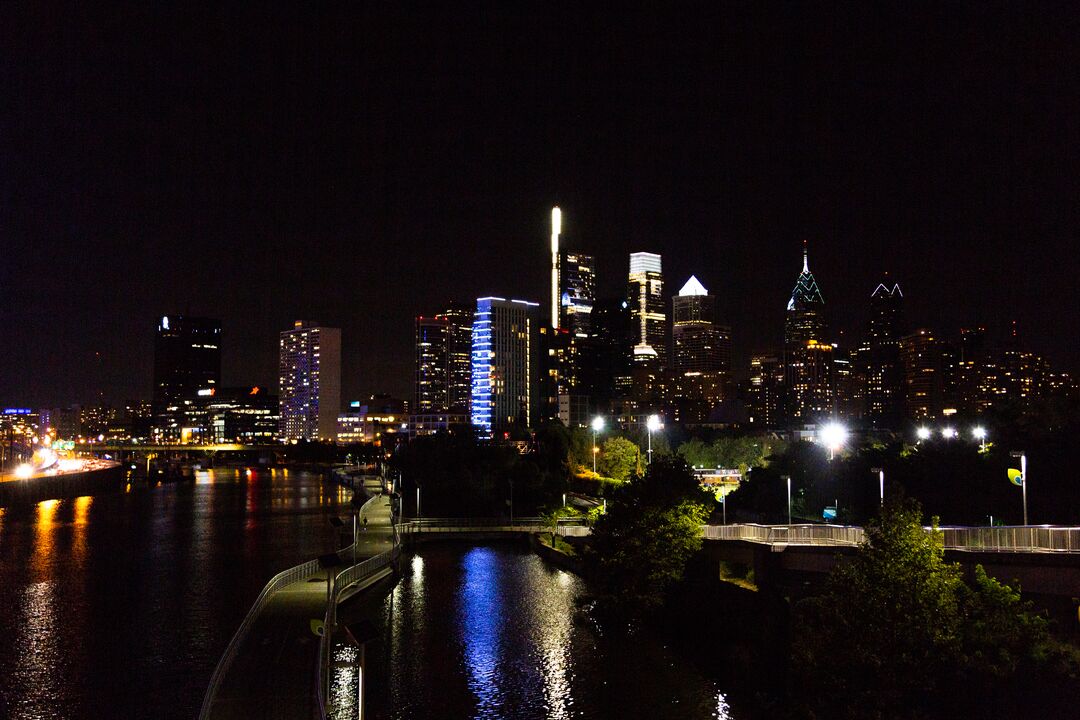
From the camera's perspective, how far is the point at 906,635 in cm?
2356

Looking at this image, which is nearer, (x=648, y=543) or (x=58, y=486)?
(x=648, y=543)

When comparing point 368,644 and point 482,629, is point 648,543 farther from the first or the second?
point 368,644

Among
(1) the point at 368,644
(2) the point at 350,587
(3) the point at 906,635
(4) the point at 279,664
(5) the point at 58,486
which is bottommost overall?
(5) the point at 58,486

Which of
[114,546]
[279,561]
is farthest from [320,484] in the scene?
[279,561]

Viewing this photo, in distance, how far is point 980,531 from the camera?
29.0 meters

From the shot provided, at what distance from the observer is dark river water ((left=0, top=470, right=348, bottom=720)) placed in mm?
32812

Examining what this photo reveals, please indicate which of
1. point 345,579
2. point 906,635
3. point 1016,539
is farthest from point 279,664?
point 1016,539

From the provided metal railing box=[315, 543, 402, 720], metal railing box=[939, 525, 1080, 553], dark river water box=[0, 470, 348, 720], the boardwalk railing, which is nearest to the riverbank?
dark river water box=[0, 470, 348, 720]

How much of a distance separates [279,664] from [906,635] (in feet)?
64.5

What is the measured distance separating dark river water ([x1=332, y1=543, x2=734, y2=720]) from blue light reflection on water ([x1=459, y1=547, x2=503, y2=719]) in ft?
0.17

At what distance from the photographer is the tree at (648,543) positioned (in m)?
40.9

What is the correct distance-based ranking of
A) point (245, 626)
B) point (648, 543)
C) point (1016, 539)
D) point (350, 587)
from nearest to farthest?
1. point (1016, 539)
2. point (245, 626)
3. point (648, 543)
4. point (350, 587)

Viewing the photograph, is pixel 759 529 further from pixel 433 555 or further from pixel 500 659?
pixel 433 555

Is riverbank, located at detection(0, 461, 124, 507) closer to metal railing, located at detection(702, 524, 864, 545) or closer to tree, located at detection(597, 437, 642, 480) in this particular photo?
tree, located at detection(597, 437, 642, 480)
